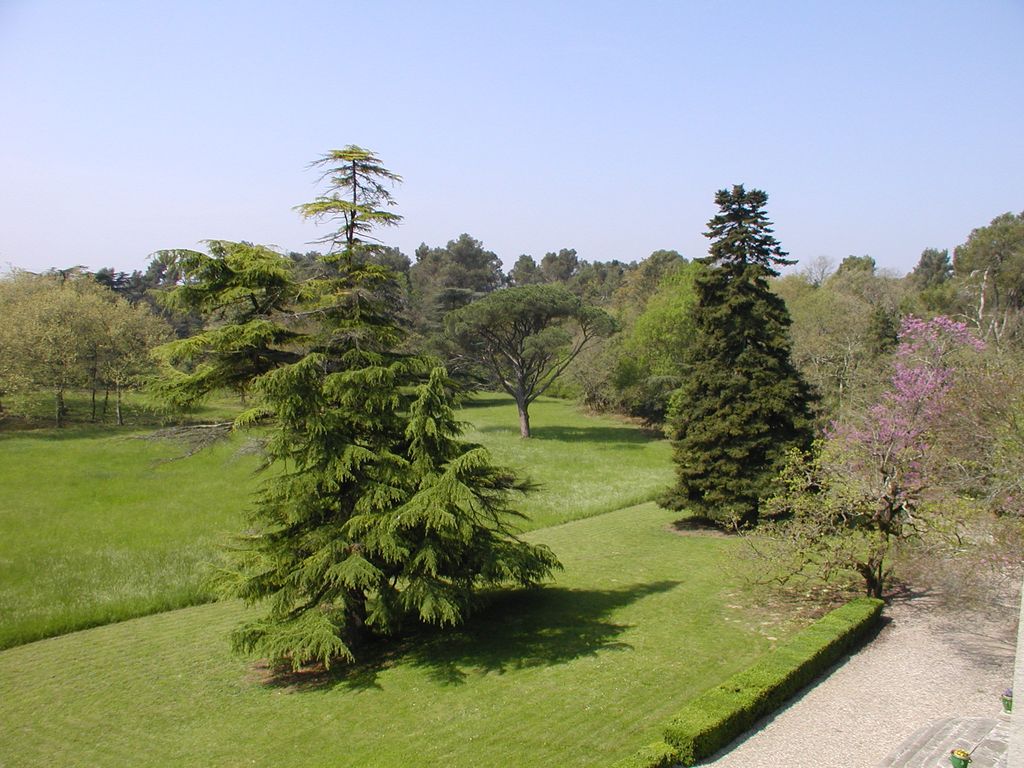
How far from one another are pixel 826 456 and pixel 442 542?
9.16m

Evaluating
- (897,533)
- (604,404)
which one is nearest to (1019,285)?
(604,404)

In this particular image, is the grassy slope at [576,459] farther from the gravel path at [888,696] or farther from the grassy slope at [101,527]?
the grassy slope at [101,527]

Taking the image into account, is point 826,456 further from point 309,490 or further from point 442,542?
point 309,490

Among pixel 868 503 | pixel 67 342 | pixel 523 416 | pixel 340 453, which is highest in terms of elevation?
pixel 67 342

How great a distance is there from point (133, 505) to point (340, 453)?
20120 millimetres

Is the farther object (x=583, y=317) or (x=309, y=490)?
(x=583, y=317)

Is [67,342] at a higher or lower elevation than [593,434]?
higher

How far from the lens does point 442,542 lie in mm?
13078

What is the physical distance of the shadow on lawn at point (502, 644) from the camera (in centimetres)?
1311

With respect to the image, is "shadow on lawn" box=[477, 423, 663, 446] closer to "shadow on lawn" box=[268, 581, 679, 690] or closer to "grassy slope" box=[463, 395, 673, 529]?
"grassy slope" box=[463, 395, 673, 529]

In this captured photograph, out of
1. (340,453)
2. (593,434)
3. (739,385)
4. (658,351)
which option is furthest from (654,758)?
(658,351)

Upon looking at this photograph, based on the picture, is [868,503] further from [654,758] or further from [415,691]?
[415,691]

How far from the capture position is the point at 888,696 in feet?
38.9

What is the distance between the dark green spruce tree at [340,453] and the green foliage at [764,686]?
170 inches
